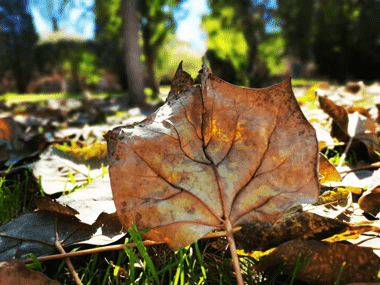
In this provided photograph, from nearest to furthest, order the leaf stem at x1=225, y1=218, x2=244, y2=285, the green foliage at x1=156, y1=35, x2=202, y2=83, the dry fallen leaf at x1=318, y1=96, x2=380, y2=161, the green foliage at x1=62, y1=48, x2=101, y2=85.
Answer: the leaf stem at x1=225, y1=218, x2=244, y2=285
the green foliage at x1=156, y1=35, x2=202, y2=83
the dry fallen leaf at x1=318, y1=96, x2=380, y2=161
the green foliage at x1=62, y1=48, x2=101, y2=85

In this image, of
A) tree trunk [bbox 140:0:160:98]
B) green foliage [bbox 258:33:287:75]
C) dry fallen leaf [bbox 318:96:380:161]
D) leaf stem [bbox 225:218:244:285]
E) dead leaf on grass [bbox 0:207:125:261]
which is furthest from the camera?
green foliage [bbox 258:33:287:75]

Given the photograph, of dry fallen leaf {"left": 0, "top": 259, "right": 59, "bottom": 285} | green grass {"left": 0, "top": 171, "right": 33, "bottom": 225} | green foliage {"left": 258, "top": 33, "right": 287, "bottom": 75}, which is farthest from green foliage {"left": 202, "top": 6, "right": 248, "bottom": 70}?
dry fallen leaf {"left": 0, "top": 259, "right": 59, "bottom": 285}

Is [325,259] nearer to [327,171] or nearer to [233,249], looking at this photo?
[233,249]

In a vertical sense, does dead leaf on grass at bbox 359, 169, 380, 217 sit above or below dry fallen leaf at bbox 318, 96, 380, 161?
below

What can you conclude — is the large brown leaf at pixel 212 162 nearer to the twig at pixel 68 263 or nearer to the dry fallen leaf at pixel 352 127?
the twig at pixel 68 263

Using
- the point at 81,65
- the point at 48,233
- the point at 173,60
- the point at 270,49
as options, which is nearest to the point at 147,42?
the point at 270,49

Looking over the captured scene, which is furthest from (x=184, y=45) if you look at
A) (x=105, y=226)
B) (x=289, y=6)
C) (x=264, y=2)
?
(x=105, y=226)

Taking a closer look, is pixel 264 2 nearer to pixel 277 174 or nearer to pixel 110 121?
pixel 110 121

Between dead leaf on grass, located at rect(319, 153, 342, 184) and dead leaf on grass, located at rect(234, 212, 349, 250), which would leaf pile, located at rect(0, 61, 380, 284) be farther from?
dead leaf on grass, located at rect(319, 153, 342, 184)
